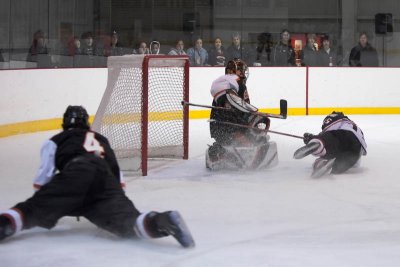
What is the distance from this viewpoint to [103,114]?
6.73 meters

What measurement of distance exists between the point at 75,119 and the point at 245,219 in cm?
118

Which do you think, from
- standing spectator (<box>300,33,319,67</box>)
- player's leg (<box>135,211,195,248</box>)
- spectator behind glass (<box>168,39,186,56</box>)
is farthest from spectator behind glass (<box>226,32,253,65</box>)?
player's leg (<box>135,211,195,248</box>)

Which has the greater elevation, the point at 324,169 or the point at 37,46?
the point at 37,46

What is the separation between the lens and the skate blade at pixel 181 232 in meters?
3.91

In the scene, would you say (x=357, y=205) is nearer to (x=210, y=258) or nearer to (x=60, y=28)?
(x=210, y=258)

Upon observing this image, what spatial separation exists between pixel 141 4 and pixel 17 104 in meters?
3.70

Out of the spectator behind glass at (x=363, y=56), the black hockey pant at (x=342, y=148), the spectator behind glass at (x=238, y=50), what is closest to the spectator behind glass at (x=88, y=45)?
the spectator behind glass at (x=238, y=50)

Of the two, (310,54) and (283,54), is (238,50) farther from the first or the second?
(310,54)

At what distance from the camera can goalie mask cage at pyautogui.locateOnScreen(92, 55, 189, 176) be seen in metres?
6.67

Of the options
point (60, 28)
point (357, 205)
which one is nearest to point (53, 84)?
point (60, 28)

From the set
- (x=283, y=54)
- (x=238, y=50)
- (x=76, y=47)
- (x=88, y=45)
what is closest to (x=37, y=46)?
(x=76, y=47)

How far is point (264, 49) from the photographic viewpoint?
1245 centimetres

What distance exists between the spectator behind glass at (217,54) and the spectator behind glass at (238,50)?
0.12 m

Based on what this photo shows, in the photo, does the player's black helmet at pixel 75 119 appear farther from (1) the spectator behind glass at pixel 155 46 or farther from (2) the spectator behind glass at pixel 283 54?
(2) the spectator behind glass at pixel 283 54
